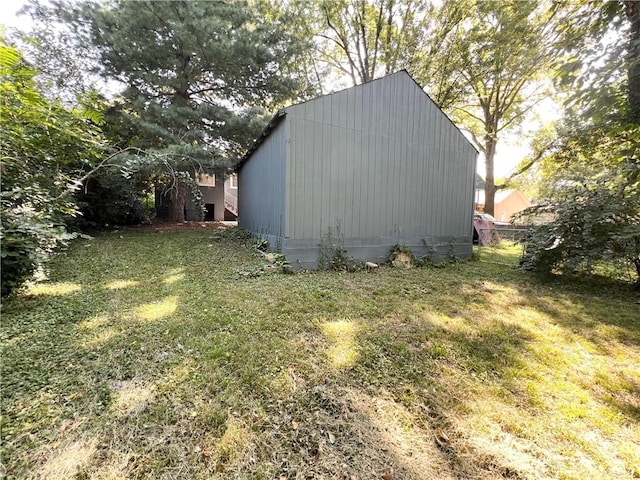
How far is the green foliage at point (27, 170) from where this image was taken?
10.2 ft

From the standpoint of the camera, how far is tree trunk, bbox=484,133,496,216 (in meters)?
16.2

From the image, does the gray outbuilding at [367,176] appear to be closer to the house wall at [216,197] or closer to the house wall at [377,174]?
the house wall at [377,174]

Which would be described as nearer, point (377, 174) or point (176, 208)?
point (377, 174)

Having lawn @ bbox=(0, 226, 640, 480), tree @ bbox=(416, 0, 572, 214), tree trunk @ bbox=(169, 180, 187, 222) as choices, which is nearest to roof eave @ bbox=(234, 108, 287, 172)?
lawn @ bbox=(0, 226, 640, 480)

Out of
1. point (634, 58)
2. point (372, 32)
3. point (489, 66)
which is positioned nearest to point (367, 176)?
point (634, 58)

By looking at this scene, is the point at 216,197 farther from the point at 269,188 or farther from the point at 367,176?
the point at 367,176

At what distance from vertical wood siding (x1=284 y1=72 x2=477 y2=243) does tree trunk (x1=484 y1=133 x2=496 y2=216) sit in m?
9.88

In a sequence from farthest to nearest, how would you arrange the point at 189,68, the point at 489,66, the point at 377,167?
1. the point at 489,66
2. the point at 189,68
3. the point at 377,167

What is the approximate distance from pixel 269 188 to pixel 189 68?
6863 mm

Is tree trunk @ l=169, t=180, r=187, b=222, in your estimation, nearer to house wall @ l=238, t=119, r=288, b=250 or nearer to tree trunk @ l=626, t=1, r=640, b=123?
house wall @ l=238, t=119, r=288, b=250

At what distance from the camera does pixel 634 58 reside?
3.69 metres

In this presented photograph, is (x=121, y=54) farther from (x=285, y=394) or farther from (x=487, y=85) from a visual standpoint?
(x=487, y=85)

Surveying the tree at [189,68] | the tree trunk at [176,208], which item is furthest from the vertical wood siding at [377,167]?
the tree trunk at [176,208]

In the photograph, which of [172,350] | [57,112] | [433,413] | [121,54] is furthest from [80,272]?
[121,54]
